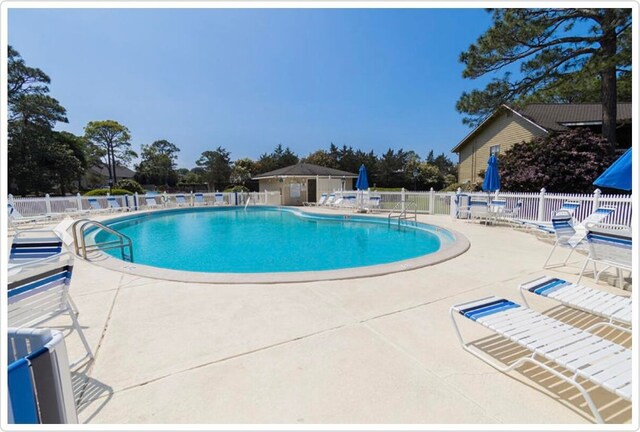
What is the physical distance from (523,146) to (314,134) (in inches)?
1230

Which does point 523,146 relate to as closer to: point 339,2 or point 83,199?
point 339,2

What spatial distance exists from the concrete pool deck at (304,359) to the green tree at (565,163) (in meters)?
10.5

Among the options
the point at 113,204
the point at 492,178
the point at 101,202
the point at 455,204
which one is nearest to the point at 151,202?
the point at 113,204

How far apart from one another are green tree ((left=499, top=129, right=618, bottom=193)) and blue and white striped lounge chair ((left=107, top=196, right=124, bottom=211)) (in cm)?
2068

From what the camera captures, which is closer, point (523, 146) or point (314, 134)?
point (523, 146)

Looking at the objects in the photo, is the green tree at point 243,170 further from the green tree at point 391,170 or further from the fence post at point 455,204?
the fence post at point 455,204

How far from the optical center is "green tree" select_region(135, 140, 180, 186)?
47.5m

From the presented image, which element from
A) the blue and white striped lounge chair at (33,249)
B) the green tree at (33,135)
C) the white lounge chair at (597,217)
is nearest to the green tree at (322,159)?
the green tree at (33,135)

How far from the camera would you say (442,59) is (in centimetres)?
1480

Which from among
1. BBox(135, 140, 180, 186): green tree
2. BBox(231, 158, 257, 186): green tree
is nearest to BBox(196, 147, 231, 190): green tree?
BBox(231, 158, 257, 186): green tree

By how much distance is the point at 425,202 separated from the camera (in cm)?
1497

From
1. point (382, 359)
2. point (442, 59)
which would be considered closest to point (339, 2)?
point (382, 359)

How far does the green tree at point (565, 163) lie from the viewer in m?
12.2

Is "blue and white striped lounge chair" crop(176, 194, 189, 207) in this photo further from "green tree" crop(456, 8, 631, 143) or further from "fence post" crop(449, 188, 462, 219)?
"green tree" crop(456, 8, 631, 143)
